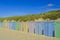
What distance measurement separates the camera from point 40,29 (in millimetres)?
20000

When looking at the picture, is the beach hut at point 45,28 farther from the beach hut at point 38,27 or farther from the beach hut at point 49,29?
the beach hut at point 38,27

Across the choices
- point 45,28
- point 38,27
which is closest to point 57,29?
point 45,28

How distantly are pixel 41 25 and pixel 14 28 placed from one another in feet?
35.4

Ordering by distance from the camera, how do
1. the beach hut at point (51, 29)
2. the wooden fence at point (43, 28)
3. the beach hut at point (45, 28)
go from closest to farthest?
1. the wooden fence at point (43, 28)
2. the beach hut at point (51, 29)
3. the beach hut at point (45, 28)

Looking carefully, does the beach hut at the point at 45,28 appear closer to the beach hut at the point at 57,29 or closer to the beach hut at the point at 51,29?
the beach hut at the point at 51,29

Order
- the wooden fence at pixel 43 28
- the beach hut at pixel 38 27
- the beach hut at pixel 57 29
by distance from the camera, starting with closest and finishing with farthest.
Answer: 1. the beach hut at pixel 57 29
2. the wooden fence at pixel 43 28
3. the beach hut at pixel 38 27

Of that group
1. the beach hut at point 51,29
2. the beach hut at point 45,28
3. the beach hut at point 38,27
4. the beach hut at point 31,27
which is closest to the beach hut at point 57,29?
the beach hut at point 51,29

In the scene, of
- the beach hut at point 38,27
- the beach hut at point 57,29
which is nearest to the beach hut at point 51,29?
the beach hut at point 57,29

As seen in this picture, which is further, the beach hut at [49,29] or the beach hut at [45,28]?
the beach hut at [45,28]

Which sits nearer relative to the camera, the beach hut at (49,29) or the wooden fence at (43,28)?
the wooden fence at (43,28)

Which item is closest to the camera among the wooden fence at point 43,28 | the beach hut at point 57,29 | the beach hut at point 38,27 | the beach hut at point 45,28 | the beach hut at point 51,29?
the beach hut at point 57,29

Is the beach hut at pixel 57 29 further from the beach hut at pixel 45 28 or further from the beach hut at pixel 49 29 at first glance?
the beach hut at pixel 45 28

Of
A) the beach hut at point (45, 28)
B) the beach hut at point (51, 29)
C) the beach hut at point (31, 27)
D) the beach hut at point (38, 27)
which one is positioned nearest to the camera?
the beach hut at point (51, 29)

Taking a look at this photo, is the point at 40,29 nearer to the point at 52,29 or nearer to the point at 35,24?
the point at 35,24
